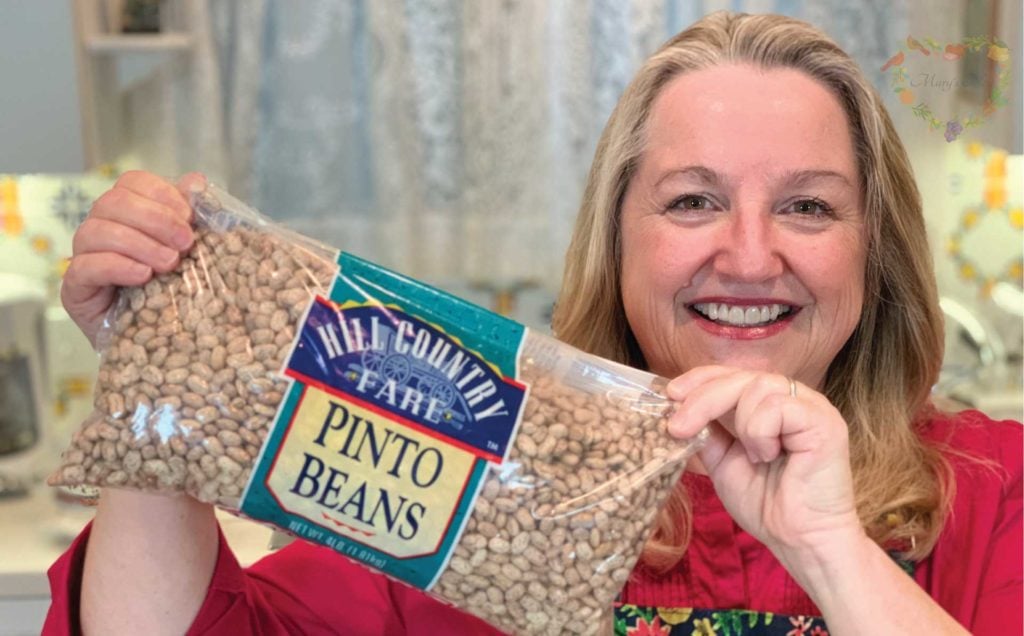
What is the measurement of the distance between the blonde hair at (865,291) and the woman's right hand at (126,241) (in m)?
0.50

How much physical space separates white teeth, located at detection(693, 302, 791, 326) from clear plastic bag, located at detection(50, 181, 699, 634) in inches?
10.9

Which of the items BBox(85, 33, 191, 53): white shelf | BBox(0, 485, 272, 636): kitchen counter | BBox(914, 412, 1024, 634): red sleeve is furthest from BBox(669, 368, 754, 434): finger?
BBox(85, 33, 191, 53): white shelf

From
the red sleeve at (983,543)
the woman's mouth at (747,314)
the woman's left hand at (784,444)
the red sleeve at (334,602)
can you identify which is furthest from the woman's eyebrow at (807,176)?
the red sleeve at (334,602)

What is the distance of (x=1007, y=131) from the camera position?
125cm

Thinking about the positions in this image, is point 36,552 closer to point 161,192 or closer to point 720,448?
point 161,192

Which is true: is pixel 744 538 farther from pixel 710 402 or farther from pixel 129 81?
pixel 129 81

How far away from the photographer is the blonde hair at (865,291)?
106 centimetres

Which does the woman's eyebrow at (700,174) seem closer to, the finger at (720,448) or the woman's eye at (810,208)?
the woman's eye at (810,208)

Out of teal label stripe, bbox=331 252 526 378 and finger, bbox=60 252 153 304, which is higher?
finger, bbox=60 252 153 304

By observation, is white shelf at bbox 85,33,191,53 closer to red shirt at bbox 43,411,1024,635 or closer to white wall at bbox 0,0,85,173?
white wall at bbox 0,0,85,173

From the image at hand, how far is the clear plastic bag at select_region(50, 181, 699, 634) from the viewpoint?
0.74 metres

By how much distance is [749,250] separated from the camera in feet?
3.19

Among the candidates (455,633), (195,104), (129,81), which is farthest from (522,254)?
(455,633)

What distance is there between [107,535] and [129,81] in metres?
1.44
